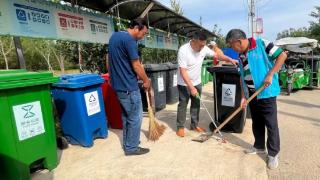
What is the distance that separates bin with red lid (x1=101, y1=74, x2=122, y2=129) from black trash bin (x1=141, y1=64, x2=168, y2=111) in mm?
1453

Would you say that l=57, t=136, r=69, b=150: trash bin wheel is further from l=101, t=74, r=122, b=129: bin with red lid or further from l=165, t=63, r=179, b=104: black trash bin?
l=165, t=63, r=179, b=104: black trash bin

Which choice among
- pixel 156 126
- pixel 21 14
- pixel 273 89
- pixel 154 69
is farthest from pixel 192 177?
pixel 154 69

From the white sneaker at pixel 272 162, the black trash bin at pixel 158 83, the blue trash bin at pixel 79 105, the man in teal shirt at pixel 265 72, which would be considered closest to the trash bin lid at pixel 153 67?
the black trash bin at pixel 158 83

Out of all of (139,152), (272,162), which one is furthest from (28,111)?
(272,162)

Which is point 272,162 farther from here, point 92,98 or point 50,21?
point 50,21

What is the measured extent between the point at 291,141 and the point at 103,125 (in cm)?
310

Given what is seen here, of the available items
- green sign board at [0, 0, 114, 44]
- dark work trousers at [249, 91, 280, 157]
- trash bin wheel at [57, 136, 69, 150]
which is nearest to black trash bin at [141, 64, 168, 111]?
green sign board at [0, 0, 114, 44]

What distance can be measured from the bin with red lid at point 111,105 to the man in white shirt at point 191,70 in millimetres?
1232

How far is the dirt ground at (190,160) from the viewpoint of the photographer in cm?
388

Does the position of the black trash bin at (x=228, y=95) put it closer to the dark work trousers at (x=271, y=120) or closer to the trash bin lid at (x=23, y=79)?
the dark work trousers at (x=271, y=120)

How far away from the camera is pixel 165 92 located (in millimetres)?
8195

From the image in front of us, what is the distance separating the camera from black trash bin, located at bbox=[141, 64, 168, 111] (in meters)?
7.47

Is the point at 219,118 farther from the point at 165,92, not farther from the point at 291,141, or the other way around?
the point at 165,92

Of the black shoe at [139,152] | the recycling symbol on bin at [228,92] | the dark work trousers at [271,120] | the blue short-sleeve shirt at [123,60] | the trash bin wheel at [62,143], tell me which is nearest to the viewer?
the dark work trousers at [271,120]
